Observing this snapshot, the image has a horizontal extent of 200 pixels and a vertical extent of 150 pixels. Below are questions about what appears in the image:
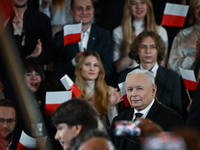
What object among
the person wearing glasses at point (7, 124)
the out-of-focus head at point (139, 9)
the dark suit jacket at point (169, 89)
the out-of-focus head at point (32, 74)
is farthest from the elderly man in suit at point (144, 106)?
the out-of-focus head at point (139, 9)

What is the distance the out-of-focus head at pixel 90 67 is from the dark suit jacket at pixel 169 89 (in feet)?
2.23

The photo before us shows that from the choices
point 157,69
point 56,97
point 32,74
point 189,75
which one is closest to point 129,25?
point 157,69

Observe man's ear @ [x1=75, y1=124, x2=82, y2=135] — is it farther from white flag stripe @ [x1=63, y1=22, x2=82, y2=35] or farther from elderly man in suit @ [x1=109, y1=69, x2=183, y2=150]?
white flag stripe @ [x1=63, y1=22, x2=82, y2=35]

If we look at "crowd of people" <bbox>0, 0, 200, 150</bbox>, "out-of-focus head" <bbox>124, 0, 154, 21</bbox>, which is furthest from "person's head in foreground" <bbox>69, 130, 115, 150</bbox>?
"out-of-focus head" <bbox>124, 0, 154, 21</bbox>

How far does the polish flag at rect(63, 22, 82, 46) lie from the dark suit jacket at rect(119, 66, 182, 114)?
3.35 ft

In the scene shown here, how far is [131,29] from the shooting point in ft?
14.3

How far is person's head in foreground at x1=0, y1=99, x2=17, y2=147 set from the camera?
3279mm

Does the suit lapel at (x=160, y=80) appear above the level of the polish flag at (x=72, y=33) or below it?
below

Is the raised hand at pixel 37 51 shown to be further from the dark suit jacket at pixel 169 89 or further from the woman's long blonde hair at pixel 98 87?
the dark suit jacket at pixel 169 89

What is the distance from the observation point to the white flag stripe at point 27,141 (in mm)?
2961

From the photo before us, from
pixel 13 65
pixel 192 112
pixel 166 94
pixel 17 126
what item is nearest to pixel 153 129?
pixel 192 112

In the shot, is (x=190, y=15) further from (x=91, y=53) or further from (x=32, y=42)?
(x=32, y=42)

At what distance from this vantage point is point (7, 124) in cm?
335

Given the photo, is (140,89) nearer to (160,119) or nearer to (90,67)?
(160,119)
